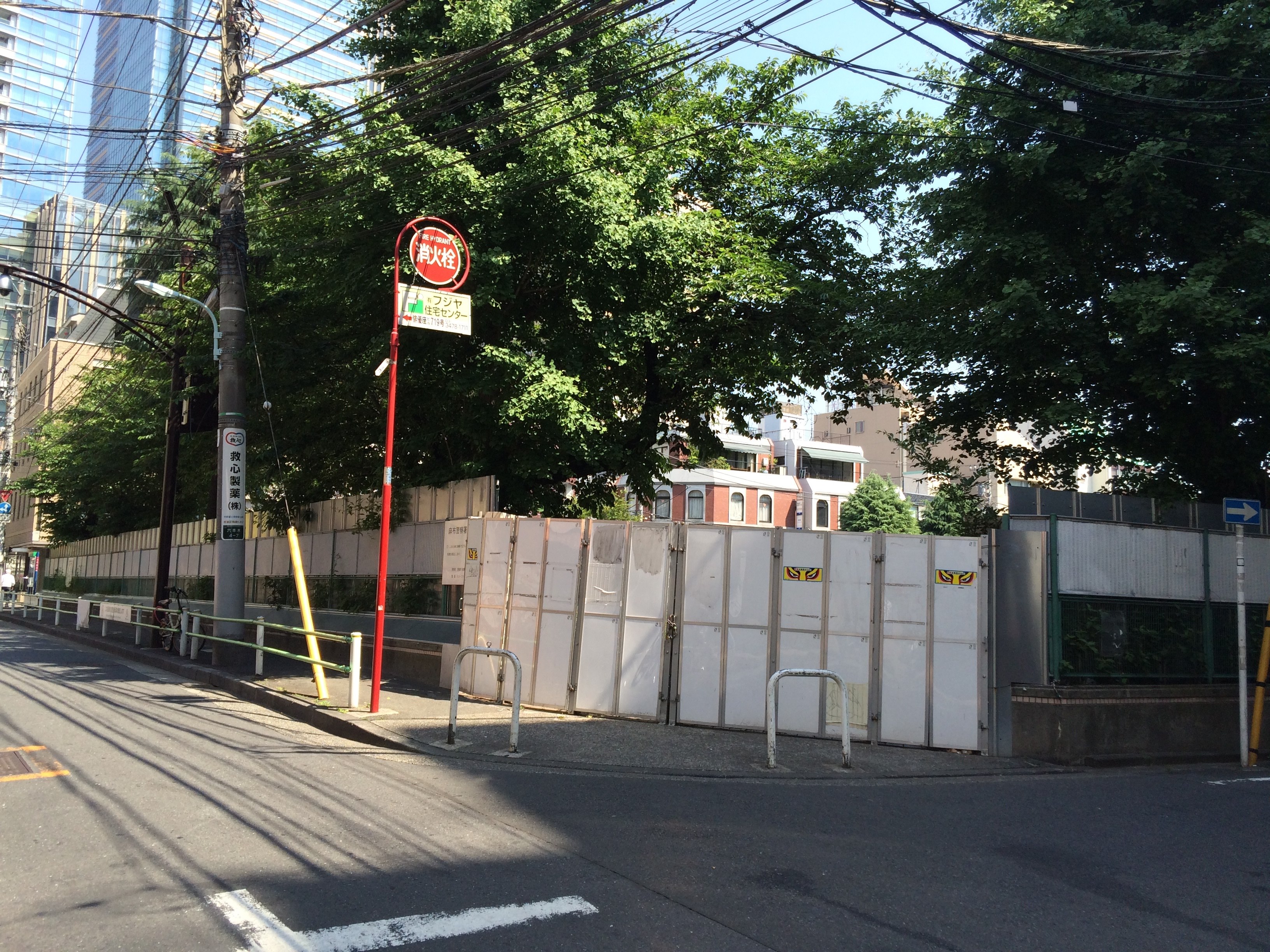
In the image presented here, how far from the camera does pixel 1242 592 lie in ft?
36.0

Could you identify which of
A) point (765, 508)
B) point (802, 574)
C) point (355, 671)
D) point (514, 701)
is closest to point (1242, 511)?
point (802, 574)

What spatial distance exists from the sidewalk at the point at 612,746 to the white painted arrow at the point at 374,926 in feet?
12.3

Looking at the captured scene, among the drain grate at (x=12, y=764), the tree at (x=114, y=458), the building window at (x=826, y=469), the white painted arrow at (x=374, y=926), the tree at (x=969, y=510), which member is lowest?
the drain grate at (x=12, y=764)

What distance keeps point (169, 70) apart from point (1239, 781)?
27227mm

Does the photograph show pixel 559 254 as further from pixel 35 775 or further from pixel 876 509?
pixel 876 509

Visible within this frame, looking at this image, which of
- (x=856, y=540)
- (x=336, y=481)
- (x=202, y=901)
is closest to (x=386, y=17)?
(x=336, y=481)

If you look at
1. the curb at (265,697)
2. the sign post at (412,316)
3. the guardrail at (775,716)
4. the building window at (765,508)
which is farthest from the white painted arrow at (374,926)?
the building window at (765,508)

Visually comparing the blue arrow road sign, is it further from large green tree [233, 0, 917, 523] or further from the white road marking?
large green tree [233, 0, 917, 523]

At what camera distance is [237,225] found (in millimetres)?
15109

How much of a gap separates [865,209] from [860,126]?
5.01 ft

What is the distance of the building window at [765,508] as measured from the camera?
63.8 metres

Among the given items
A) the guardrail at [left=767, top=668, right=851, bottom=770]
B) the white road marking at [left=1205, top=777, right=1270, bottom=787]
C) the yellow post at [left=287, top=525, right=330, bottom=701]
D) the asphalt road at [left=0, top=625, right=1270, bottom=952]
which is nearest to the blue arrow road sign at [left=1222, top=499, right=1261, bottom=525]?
the white road marking at [left=1205, top=777, right=1270, bottom=787]

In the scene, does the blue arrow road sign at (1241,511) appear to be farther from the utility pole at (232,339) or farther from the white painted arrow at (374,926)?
the utility pole at (232,339)

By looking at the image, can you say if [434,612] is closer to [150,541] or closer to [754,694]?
[754,694]
